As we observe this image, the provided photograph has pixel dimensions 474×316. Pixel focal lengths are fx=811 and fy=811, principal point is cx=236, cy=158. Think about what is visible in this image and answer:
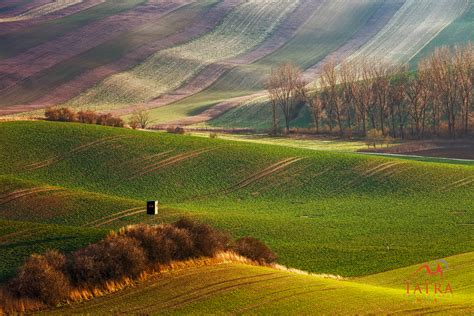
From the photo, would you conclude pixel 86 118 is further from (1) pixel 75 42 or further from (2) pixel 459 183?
(1) pixel 75 42

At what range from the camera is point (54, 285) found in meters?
20.9

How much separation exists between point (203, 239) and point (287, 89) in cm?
7428

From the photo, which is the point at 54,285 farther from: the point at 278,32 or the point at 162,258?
the point at 278,32

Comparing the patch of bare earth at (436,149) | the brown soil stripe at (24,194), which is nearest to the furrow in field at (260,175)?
the brown soil stripe at (24,194)

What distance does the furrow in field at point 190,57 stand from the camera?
348 ft

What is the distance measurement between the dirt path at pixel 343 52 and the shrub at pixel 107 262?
66821mm

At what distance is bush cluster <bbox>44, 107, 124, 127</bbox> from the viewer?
65.6m

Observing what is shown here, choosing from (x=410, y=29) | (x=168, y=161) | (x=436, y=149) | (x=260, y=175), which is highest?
(x=410, y=29)

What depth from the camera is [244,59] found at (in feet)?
404

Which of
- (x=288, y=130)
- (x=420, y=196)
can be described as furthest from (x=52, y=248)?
(x=288, y=130)

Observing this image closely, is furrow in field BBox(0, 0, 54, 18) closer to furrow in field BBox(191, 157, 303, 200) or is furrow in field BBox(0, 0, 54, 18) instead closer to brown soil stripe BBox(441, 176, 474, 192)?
furrow in field BBox(191, 157, 303, 200)

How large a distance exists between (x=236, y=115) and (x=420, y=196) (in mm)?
55337

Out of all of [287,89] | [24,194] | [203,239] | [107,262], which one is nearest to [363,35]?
[287,89]

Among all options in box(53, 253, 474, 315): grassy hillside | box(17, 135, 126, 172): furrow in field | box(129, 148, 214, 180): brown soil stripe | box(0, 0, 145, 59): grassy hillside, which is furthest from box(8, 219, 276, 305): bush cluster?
box(0, 0, 145, 59): grassy hillside
